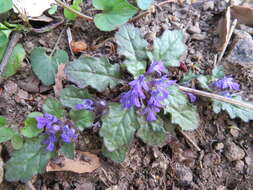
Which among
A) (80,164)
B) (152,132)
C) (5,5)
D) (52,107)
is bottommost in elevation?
(80,164)

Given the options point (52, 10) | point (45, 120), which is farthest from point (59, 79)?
point (52, 10)

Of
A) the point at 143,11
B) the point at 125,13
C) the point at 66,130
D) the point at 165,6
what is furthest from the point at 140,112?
the point at 165,6

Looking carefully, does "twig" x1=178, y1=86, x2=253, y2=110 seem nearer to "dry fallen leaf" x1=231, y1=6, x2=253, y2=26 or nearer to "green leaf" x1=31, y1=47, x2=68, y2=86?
"dry fallen leaf" x1=231, y1=6, x2=253, y2=26

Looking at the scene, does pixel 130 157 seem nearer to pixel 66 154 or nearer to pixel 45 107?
pixel 66 154

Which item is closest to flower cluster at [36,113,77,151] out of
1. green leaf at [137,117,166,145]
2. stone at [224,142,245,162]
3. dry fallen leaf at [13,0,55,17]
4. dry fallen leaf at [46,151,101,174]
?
dry fallen leaf at [46,151,101,174]

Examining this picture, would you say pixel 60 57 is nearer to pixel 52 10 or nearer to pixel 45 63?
pixel 45 63

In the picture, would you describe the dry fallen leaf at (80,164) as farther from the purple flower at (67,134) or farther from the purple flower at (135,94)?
the purple flower at (135,94)
